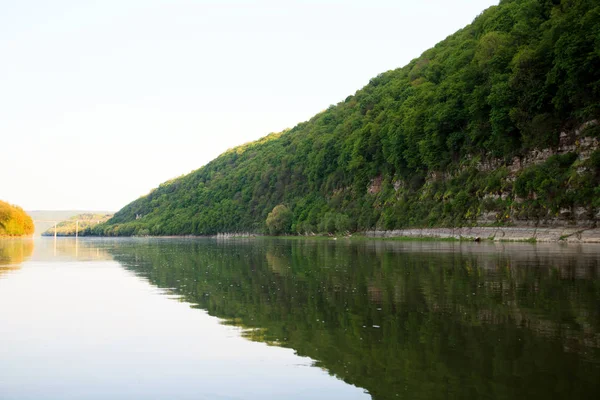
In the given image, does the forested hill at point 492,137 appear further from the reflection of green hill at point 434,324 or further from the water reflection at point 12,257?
the water reflection at point 12,257

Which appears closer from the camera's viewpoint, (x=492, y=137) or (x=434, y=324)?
(x=434, y=324)

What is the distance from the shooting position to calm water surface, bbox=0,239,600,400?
1051 cm

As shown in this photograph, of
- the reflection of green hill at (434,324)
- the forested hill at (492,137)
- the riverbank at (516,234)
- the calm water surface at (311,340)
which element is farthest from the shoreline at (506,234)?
the calm water surface at (311,340)

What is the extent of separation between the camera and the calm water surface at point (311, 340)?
1051 centimetres

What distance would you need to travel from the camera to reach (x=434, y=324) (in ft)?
51.6

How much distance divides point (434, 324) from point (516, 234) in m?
55.1

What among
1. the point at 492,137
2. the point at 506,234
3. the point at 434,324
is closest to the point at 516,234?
the point at 506,234

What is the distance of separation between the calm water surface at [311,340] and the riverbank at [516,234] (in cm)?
3266

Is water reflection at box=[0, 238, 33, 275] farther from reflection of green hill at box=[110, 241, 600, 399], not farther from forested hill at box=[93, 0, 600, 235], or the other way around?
forested hill at box=[93, 0, 600, 235]

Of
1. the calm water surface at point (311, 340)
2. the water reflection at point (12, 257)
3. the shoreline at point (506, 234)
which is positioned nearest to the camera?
the calm water surface at point (311, 340)

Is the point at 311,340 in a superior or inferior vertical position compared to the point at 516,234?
inferior

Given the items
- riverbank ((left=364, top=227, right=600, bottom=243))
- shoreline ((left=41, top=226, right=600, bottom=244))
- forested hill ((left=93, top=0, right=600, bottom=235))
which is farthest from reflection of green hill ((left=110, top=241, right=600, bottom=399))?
forested hill ((left=93, top=0, right=600, bottom=235))

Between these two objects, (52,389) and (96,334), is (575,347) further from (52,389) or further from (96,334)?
(96,334)

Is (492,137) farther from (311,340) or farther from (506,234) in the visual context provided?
(311,340)
